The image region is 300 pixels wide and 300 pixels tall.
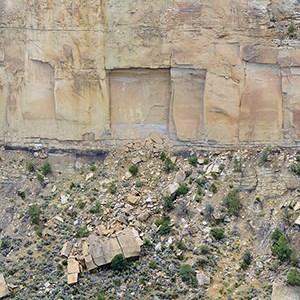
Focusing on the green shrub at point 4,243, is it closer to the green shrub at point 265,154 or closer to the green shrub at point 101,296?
the green shrub at point 101,296

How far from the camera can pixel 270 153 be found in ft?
121

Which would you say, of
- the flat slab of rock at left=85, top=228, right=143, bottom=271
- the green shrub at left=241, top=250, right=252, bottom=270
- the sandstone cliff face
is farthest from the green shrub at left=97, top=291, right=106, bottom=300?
the sandstone cliff face

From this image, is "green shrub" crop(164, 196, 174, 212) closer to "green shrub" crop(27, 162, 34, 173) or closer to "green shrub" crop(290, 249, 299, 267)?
"green shrub" crop(290, 249, 299, 267)

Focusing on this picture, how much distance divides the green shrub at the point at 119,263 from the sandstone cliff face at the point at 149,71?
7.15m

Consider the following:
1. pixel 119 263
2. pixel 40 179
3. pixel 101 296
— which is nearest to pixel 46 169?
pixel 40 179

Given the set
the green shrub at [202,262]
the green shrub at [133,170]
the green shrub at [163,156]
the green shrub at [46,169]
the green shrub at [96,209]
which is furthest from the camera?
the green shrub at [46,169]

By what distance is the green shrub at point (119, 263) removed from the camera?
34.3m

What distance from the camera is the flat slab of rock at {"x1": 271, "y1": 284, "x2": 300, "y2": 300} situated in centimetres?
3206

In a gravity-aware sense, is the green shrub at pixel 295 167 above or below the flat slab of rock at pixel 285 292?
above

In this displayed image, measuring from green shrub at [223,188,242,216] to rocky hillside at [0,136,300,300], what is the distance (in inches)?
1.5

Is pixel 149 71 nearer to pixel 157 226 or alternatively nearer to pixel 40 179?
pixel 40 179

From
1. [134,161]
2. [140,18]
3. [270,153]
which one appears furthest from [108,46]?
[270,153]

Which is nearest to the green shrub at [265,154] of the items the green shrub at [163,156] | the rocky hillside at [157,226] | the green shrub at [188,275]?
the rocky hillside at [157,226]

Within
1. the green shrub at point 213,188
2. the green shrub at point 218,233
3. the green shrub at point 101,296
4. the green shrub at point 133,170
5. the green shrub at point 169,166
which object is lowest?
the green shrub at point 101,296
